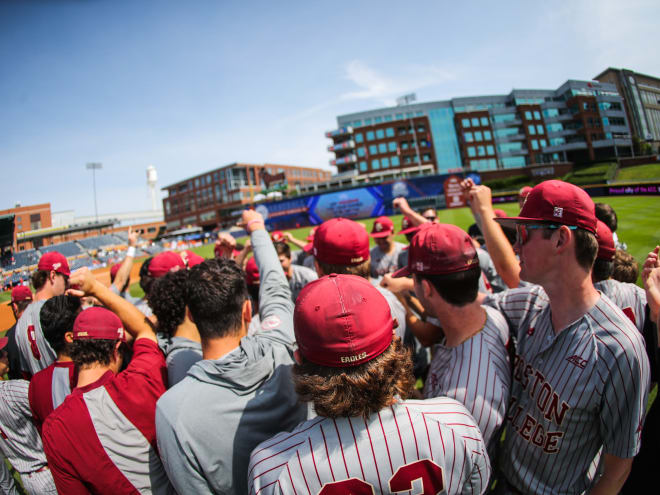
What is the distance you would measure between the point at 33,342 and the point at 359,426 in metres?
3.80

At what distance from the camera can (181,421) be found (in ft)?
4.57

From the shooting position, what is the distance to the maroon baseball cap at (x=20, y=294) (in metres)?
4.59

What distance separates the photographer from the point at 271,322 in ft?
6.40

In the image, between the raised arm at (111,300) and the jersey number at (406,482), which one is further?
the raised arm at (111,300)

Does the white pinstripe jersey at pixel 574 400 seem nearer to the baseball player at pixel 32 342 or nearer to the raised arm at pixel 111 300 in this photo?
the raised arm at pixel 111 300

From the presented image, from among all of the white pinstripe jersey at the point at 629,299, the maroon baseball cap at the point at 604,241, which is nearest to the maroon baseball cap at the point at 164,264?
the maroon baseball cap at the point at 604,241

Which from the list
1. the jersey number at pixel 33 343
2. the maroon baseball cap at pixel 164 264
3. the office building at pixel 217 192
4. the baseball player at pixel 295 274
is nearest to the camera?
the jersey number at pixel 33 343

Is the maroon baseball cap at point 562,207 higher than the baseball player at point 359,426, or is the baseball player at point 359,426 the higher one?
the maroon baseball cap at point 562,207

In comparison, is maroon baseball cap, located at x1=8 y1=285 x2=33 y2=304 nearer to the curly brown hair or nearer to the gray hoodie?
the gray hoodie

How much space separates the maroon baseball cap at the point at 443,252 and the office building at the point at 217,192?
71.6m

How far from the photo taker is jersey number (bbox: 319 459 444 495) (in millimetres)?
1096

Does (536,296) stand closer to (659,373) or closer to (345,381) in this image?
(659,373)

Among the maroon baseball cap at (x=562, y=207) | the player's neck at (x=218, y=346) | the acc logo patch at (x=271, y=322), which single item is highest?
the maroon baseball cap at (x=562, y=207)

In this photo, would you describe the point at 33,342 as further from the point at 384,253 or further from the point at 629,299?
the point at 629,299
